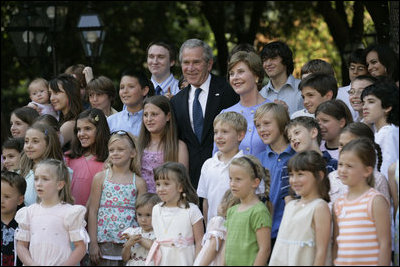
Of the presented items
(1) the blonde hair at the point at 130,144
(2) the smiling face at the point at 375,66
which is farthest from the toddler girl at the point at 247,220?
(2) the smiling face at the point at 375,66

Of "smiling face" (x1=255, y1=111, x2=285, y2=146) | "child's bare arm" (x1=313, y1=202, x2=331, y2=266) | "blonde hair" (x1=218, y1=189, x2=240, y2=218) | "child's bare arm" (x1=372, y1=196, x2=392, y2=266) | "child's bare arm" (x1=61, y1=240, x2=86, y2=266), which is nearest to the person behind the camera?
"child's bare arm" (x1=372, y1=196, x2=392, y2=266)

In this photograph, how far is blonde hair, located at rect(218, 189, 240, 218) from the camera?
7478 millimetres

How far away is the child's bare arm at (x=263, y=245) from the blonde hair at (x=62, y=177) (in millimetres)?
2069

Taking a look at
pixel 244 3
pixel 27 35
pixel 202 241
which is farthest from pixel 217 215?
pixel 244 3

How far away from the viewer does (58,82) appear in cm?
993

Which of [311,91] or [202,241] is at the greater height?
[311,91]

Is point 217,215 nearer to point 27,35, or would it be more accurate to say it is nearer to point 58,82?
point 58,82

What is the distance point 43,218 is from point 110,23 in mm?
15842

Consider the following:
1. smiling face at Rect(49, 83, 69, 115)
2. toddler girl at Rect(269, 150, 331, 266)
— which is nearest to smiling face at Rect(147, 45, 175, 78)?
smiling face at Rect(49, 83, 69, 115)

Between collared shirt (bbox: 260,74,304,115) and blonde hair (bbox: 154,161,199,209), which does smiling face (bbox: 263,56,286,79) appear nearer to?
collared shirt (bbox: 260,74,304,115)

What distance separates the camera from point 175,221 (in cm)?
758

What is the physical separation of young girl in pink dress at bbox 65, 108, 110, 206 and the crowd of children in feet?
0.05

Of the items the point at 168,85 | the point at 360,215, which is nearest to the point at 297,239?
the point at 360,215

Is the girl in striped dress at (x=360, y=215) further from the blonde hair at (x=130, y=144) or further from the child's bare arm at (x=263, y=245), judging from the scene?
the blonde hair at (x=130, y=144)
